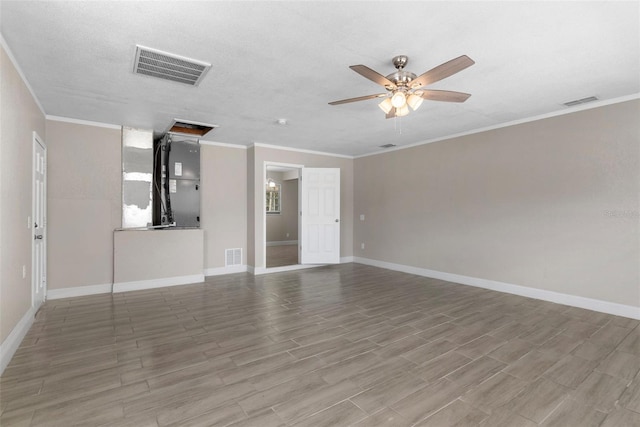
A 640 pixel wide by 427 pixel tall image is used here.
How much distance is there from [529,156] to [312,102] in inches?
126

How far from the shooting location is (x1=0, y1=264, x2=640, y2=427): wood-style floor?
189 cm

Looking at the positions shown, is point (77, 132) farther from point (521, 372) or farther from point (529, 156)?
point (529, 156)

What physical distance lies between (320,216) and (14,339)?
4.87m

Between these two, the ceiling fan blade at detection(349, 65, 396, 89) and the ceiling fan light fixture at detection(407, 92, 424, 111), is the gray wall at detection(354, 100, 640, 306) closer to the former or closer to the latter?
the ceiling fan light fixture at detection(407, 92, 424, 111)

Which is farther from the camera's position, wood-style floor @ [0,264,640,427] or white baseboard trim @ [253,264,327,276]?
white baseboard trim @ [253,264,327,276]

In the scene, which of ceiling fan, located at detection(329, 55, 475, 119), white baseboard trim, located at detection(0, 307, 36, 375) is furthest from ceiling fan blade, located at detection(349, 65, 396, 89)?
white baseboard trim, located at detection(0, 307, 36, 375)

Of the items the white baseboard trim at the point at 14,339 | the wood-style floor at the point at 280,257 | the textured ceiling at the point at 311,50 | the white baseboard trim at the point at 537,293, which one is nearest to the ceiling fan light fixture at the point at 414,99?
the textured ceiling at the point at 311,50

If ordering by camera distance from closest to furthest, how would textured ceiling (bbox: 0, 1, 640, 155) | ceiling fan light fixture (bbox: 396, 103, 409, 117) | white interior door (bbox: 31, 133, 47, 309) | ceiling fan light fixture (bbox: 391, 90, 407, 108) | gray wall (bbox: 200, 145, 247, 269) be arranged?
textured ceiling (bbox: 0, 1, 640, 155), ceiling fan light fixture (bbox: 391, 90, 407, 108), ceiling fan light fixture (bbox: 396, 103, 409, 117), white interior door (bbox: 31, 133, 47, 309), gray wall (bbox: 200, 145, 247, 269)

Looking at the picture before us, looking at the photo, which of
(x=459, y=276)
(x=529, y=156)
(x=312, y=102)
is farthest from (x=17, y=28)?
(x=459, y=276)

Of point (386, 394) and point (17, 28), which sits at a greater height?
point (17, 28)

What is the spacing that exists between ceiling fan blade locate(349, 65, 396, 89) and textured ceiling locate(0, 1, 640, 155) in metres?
0.22

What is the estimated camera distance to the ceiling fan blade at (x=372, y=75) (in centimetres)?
225

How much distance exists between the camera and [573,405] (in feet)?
6.50

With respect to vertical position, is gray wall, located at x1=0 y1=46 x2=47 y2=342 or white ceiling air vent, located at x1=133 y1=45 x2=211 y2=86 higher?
white ceiling air vent, located at x1=133 y1=45 x2=211 y2=86
